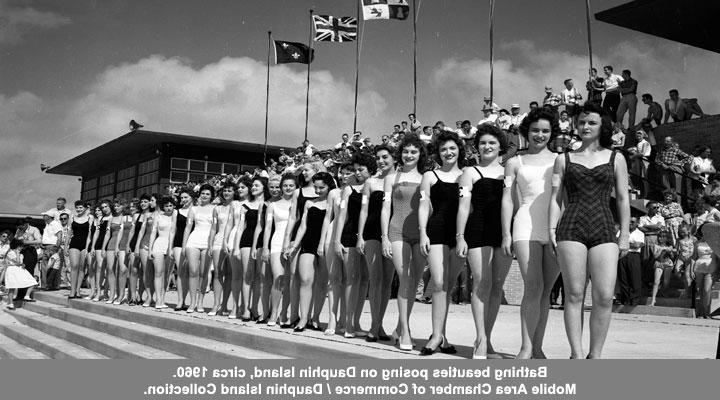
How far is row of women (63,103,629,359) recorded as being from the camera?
4.89m

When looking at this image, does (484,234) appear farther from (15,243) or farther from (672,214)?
(15,243)

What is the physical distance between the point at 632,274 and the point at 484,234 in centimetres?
717

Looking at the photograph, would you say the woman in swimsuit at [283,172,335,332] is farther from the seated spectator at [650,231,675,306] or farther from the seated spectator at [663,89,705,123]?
the seated spectator at [663,89,705,123]

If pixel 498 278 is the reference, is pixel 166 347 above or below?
below

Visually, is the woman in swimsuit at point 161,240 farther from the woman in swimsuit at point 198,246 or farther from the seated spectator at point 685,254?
the seated spectator at point 685,254

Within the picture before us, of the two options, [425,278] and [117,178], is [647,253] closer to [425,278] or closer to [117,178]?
[425,278]

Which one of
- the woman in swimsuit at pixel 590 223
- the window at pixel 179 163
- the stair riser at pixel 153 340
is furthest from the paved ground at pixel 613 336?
the window at pixel 179 163

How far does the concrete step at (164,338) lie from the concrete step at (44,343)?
0.50m

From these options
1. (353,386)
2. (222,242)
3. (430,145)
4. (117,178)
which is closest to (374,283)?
(430,145)

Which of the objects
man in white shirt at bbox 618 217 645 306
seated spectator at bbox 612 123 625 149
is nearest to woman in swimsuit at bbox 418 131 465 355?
man in white shirt at bbox 618 217 645 306

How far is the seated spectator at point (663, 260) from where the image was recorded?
11.7 metres

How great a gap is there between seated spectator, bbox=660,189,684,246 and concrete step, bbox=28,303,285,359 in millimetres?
8097

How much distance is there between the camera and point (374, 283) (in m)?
6.98

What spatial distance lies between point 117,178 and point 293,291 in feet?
136
